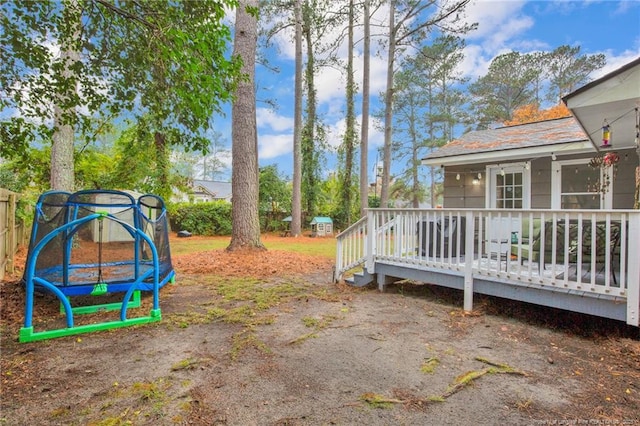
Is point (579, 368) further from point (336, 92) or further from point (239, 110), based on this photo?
point (336, 92)

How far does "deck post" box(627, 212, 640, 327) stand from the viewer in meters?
3.11

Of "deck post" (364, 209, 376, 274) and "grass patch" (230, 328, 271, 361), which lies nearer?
"grass patch" (230, 328, 271, 361)

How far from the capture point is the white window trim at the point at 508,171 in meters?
7.52

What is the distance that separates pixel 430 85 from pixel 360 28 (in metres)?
8.76

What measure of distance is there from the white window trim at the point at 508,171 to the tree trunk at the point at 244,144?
230 inches

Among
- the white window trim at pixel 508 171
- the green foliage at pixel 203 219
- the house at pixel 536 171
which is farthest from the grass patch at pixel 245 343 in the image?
the green foliage at pixel 203 219

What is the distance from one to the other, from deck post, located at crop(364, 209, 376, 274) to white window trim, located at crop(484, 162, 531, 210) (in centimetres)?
386

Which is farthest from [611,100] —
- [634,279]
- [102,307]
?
[102,307]

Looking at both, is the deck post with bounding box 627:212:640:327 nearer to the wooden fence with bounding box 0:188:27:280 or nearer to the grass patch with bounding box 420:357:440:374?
the grass patch with bounding box 420:357:440:374

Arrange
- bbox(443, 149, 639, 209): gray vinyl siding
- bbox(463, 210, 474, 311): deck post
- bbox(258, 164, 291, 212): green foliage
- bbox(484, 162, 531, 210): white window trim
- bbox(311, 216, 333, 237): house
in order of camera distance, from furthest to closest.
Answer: bbox(258, 164, 291, 212): green foliage < bbox(311, 216, 333, 237): house < bbox(484, 162, 531, 210): white window trim < bbox(443, 149, 639, 209): gray vinyl siding < bbox(463, 210, 474, 311): deck post

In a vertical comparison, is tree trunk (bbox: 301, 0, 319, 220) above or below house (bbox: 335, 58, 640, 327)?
above

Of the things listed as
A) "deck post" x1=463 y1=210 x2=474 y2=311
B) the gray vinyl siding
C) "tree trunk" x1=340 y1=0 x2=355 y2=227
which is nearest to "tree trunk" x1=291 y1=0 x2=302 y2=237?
"tree trunk" x1=340 y1=0 x2=355 y2=227

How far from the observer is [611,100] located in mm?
3695

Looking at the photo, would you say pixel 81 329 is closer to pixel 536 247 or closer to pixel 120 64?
pixel 120 64
